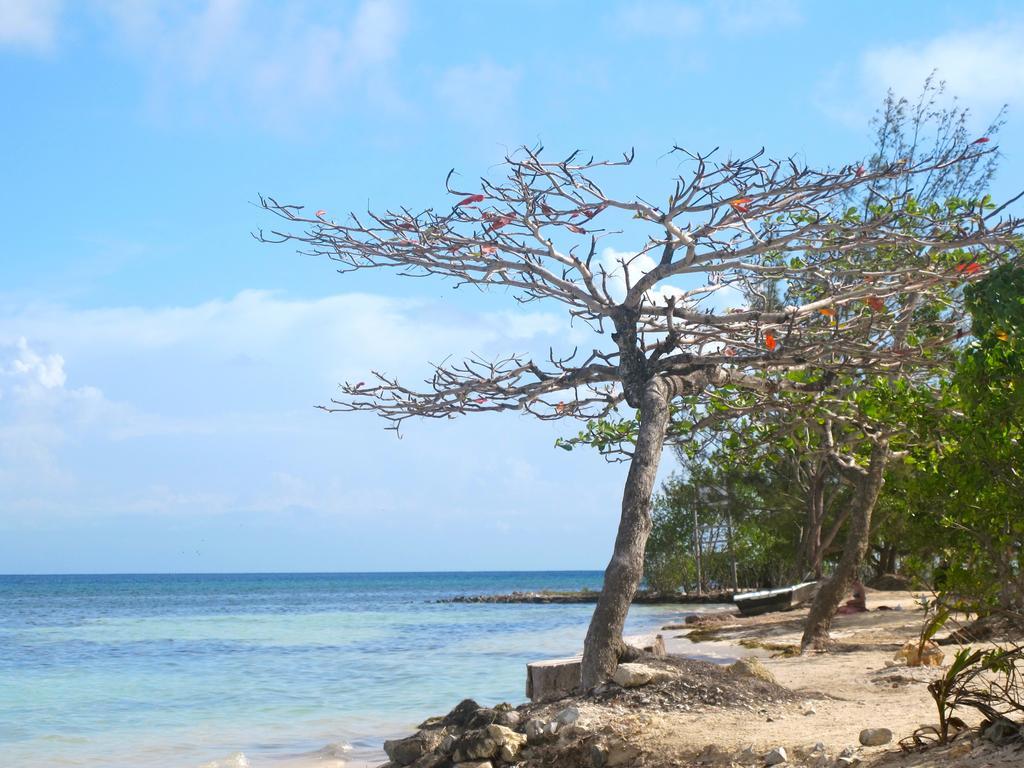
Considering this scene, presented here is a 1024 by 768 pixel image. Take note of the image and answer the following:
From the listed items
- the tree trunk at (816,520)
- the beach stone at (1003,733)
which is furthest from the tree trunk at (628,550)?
the tree trunk at (816,520)

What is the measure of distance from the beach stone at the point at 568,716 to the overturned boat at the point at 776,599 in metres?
18.5

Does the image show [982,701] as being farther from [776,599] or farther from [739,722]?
[776,599]

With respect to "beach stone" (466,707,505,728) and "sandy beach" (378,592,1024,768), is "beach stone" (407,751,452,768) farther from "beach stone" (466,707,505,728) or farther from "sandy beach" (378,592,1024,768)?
"beach stone" (466,707,505,728)

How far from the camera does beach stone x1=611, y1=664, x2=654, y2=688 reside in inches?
320

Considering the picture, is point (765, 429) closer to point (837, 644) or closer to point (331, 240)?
point (837, 644)

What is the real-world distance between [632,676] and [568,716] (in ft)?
2.40

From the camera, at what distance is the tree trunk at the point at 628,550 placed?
8477mm

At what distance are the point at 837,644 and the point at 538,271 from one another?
816 centimetres

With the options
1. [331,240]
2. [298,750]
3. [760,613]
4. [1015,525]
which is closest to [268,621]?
[760,613]

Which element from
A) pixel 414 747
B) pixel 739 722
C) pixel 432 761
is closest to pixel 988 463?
pixel 739 722

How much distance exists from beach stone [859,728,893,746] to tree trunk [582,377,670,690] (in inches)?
90.5

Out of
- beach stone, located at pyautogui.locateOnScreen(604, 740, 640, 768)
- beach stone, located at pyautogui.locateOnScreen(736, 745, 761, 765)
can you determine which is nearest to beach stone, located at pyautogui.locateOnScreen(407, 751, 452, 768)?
beach stone, located at pyautogui.locateOnScreen(604, 740, 640, 768)

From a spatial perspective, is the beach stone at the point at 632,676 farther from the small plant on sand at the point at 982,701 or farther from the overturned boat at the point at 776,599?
the overturned boat at the point at 776,599

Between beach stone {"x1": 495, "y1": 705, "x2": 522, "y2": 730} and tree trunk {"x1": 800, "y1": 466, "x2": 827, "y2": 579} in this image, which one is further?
tree trunk {"x1": 800, "y1": 466, "x2": 827, "y2": 579}
